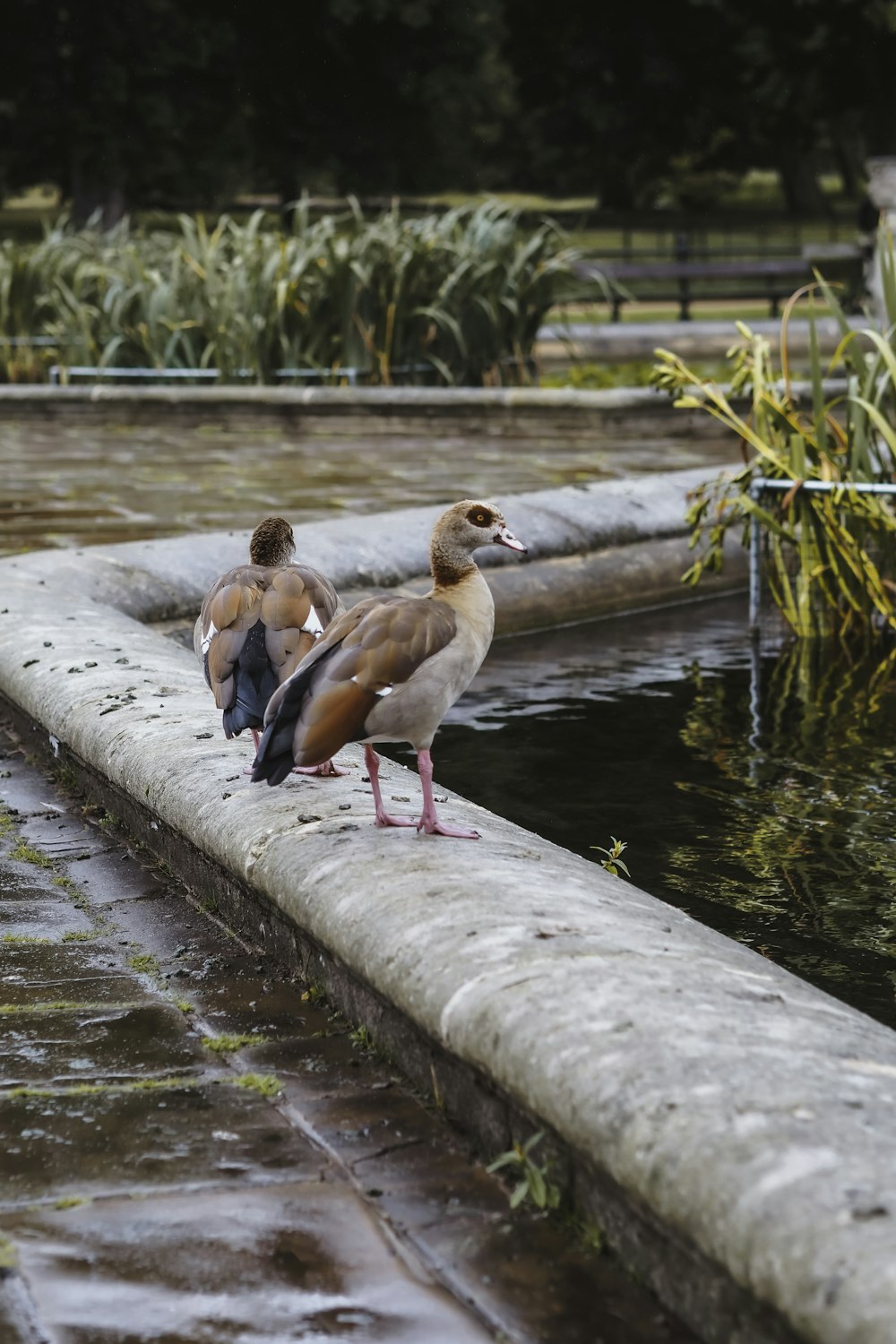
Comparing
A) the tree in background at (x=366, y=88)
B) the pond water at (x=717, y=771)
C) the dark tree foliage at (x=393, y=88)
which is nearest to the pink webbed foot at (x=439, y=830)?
the pond water at (x=717, y=771)

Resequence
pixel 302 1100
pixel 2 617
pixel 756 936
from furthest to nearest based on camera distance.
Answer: pixel 2 617 → pixel 756 936 → pixel 302 1100

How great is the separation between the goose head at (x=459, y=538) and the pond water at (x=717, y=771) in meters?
1.08

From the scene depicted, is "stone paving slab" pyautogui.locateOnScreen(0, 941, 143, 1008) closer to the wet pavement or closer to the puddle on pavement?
the wet pavement

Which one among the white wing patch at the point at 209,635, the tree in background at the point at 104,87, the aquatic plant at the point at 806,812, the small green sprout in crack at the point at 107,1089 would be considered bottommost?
the aquatic plant at the point at 806,812

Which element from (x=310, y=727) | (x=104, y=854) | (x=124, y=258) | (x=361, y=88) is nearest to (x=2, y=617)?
(x=104, y=854)

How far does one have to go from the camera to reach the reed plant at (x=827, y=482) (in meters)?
6.05

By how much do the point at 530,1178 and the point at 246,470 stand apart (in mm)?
7625

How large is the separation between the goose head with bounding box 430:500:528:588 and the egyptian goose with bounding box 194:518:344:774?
0.29m

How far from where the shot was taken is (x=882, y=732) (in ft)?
17.6

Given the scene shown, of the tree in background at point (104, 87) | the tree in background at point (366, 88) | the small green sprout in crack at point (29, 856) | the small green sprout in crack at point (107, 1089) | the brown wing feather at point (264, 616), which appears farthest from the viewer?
the tree in background at point (366, 88)

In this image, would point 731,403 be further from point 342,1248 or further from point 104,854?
point 342,1248

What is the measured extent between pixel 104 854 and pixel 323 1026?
1106 millimetres

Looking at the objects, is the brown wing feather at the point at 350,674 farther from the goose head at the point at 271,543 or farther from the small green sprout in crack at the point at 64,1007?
the goose head at the point at 271,543

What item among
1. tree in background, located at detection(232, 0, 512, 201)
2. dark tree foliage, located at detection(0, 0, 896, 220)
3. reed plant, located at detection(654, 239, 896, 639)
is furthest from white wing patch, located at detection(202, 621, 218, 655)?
tree in background, located at detection(232, 0, 512, 201)
